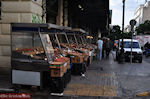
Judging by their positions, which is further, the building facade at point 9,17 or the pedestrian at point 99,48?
the pedestrian at point 99,48

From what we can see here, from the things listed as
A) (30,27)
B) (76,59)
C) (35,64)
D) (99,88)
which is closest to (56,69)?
(35,64)

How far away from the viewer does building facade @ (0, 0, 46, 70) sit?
8430 mm

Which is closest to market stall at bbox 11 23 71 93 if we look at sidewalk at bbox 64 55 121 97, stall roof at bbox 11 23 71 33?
stall roof at bbox 11 23 71 33

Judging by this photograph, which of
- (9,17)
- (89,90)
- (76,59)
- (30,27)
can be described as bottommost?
(89,90)

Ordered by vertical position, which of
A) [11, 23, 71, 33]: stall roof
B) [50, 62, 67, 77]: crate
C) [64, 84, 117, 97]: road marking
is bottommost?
[64, 84, 117, 97]: road marking

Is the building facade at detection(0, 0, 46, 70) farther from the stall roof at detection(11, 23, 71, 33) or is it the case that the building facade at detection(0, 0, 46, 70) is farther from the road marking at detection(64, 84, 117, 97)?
the road marking at detection(64, 84, 117, 97)

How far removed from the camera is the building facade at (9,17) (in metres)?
8.43

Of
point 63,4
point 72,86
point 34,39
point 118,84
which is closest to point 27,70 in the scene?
point 34,39

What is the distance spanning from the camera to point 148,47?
21922 millimetres

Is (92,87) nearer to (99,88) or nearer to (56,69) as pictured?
(99,88)

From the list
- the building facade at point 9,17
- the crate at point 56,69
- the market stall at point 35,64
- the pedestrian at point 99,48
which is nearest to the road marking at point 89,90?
the market stall at point 35,64

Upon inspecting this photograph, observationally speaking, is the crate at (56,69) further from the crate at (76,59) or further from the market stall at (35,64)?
the crate at (76,59)

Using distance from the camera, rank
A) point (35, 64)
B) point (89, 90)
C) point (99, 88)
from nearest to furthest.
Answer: point (35, 64)
point (89, 90)
point (99, 88)

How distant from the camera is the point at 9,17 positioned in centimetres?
854
